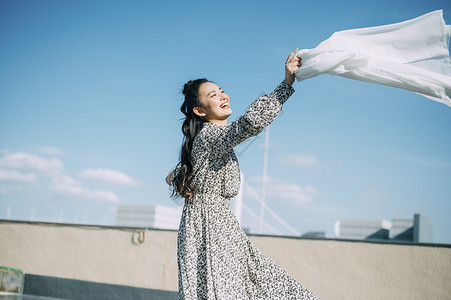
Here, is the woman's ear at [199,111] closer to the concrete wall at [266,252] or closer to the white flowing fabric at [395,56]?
the white flowing fabric at [395,56]

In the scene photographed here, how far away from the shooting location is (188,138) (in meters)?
2.19

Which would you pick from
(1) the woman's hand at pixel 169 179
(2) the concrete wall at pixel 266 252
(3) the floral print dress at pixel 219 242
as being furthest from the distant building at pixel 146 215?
(3) the floral print dress at pixel 219 242

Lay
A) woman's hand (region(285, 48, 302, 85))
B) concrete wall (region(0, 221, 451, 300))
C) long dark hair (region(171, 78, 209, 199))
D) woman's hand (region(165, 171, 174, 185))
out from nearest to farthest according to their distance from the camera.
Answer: woman's hand (region(285, 48, 302, 85)) < long dark hair (region(171, 78, 209, 199)) < woman's hand (region(165, 171, 174, 185)) < concrete wall (region(0, 221, 451, 300))

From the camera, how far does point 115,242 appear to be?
5.48m

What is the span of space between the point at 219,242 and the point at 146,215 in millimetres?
124811

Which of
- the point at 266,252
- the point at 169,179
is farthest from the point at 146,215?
the point at 169,179

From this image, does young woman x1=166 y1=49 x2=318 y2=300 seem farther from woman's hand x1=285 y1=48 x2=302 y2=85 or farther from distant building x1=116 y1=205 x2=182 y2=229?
distant building x1=116 y1=205 x2=182 y2=229

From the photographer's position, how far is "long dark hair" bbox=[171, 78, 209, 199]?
2100 mm

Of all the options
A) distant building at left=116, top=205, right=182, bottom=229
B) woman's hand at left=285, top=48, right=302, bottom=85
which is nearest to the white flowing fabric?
woman's hand at left=285, top=48, right=302, bottom=85

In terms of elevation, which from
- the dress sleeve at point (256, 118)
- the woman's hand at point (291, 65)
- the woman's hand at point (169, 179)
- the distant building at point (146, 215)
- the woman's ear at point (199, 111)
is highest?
the distant building at point (146, 215)

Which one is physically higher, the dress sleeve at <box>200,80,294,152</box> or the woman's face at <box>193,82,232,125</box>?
the woman's face at <box>193,82,232,125</box>

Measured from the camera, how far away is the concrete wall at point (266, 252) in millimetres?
3893

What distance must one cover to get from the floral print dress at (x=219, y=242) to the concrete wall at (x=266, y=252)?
88.0 inches

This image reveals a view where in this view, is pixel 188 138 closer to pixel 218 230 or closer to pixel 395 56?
pixel 218 230
